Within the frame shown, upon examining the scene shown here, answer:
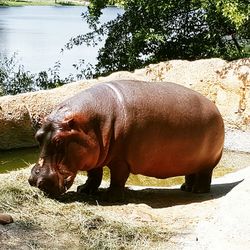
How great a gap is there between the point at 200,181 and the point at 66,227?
1617 millimetres

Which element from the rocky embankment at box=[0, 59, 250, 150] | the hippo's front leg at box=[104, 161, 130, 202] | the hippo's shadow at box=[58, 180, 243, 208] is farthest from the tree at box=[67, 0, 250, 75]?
the hippo's front leg at box=[104, 161, 130, 202]

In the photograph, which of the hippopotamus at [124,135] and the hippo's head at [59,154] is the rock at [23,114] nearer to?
the hippopotamus at [124,135]

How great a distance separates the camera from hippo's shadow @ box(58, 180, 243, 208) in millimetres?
4594

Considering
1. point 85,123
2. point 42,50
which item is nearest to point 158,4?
point 85,123

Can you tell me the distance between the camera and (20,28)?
78.4 ft

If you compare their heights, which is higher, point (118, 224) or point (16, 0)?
point (118, 224)

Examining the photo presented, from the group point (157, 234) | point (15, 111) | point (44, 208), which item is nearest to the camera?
point (157, 234)

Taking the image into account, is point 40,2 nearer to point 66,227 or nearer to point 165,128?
point 165,128

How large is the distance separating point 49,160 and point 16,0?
34300mm

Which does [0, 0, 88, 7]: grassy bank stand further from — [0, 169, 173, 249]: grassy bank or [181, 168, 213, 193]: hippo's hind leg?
[0, 169, 173, 249]: grassy bank

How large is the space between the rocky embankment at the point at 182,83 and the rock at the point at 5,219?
4.00 metres

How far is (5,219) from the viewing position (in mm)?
3635

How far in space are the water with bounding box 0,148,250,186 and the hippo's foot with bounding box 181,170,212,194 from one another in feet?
3.97

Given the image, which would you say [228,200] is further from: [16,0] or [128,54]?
[16,0]
